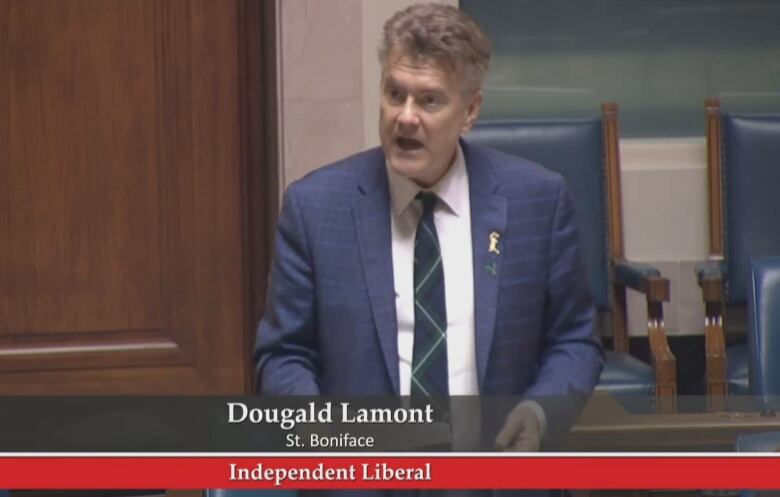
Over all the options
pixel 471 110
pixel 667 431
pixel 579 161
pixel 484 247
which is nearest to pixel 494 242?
pixel 484 247

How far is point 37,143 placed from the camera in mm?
4422

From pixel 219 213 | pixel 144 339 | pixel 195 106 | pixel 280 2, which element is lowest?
pixel 144 339

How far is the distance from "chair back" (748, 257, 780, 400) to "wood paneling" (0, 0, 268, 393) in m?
1.91

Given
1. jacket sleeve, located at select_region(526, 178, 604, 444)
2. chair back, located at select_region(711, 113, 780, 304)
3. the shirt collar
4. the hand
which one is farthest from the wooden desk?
chair back, located at select_region(711, 113, 780, 304)

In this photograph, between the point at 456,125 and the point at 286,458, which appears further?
the point at 456,125

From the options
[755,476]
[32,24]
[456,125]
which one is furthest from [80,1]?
[755,476]

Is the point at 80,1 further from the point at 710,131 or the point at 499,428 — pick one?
the point at 499,428

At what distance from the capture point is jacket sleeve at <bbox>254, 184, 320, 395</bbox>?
2.49 m

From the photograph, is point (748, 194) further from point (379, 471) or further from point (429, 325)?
point (379, 471)

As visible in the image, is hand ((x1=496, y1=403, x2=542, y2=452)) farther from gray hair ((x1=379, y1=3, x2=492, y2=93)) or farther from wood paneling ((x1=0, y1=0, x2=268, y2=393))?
wood paneling ((x1=0, y1=0, x2=268, y2=393))

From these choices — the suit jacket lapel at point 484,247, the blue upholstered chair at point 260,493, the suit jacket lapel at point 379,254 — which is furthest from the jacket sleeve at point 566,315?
the blue upholstered chair at point 260,493

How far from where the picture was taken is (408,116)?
2.44m

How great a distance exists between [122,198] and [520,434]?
8.09 ft

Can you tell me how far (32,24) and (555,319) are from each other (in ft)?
7.57
